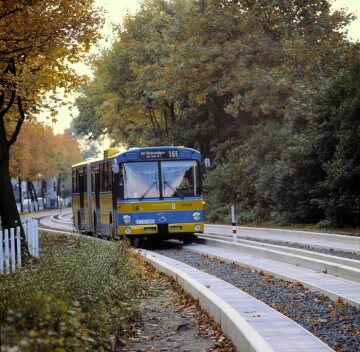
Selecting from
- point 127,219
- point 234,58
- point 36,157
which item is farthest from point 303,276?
point 36,157

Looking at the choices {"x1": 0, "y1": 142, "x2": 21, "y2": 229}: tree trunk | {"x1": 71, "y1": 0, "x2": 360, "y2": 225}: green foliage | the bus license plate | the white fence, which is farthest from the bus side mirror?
{"x1": 71, "y1": 0, "x2": 360, "y2": 225}: green foliage

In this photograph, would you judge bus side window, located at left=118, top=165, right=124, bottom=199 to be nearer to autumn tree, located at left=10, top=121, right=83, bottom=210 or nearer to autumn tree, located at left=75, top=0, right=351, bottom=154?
autumn tree, located at left=75, top=0, right=351, bottom=154

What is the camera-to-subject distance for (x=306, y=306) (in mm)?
11383

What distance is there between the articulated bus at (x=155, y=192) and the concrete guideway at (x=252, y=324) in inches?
449

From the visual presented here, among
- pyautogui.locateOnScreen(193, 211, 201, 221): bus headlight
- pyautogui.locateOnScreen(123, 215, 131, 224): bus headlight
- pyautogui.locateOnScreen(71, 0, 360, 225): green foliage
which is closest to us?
pyautogui.locateOnScreen(123, 215, 131, 224): bus headlight

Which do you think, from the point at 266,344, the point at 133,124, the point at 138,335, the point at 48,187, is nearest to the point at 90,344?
the point at 266,344

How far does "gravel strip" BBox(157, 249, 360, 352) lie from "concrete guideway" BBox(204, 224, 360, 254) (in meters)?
4.90

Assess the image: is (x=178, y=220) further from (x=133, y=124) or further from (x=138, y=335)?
(x=133, y=124)

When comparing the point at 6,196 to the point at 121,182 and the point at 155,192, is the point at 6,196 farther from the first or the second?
the point at 155,192

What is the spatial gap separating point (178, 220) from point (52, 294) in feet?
57.0

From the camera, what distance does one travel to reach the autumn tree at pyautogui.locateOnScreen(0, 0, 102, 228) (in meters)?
18.4

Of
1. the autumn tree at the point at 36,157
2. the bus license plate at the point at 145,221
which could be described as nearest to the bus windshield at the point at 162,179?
the bus license plate at the point at 145,221

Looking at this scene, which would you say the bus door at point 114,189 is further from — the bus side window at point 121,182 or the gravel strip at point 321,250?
the gravel strip at point 321,250

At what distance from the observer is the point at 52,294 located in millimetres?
7449
